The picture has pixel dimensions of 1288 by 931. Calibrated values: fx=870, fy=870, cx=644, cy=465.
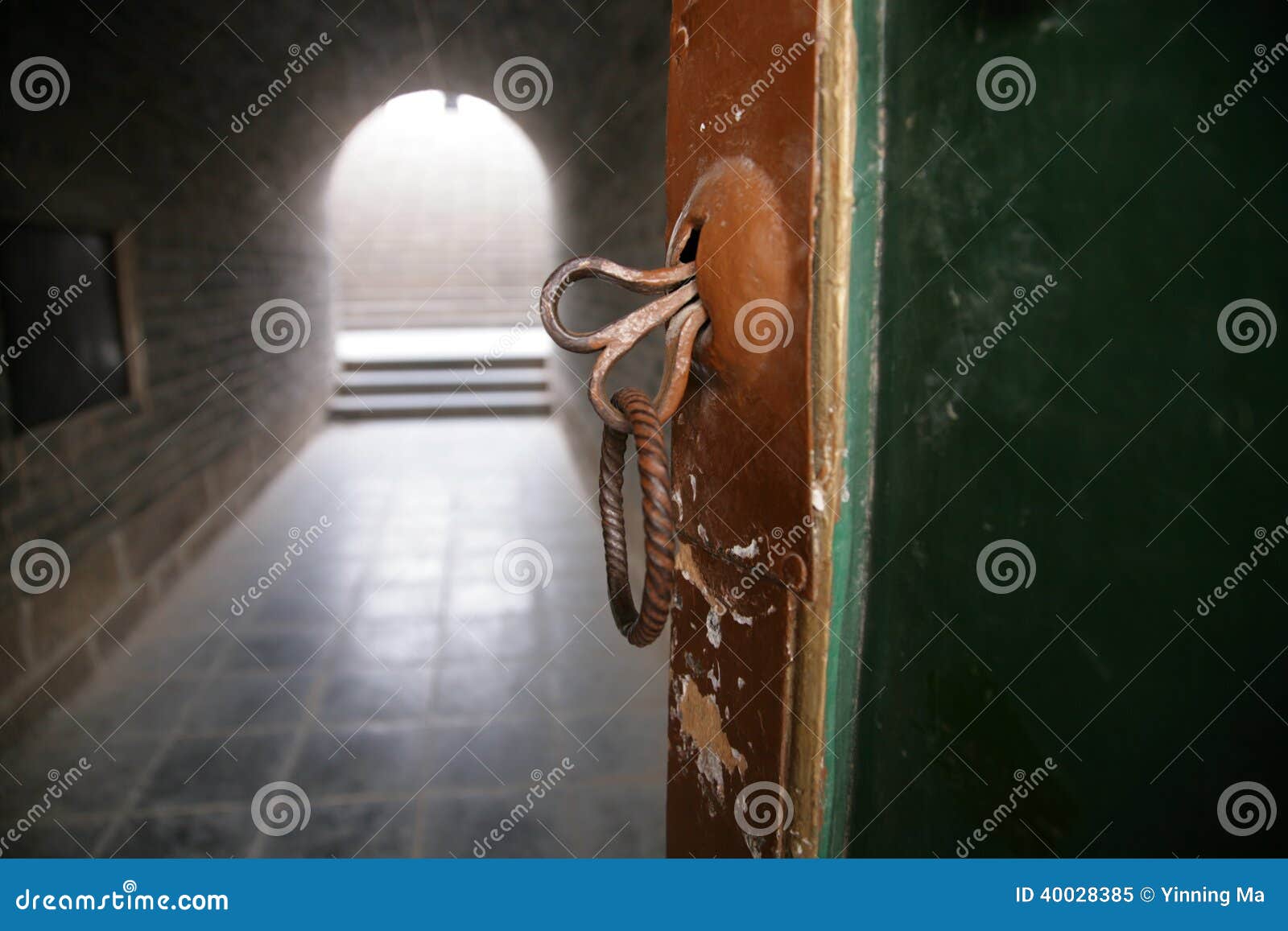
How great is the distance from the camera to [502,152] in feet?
53.6

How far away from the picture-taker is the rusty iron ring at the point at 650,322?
0.64 metres

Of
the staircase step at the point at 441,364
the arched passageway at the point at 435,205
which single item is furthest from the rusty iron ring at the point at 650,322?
the arched passageway at the point at 435,205

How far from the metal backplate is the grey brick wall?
2989 millimetres

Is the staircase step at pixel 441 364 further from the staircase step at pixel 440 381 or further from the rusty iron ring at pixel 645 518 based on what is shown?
the rusty iron ring at pixel 645 518

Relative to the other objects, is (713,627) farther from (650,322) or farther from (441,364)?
(441,364)

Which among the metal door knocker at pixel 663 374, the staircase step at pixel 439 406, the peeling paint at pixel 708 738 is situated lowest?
the staircase step at pixel 439 406

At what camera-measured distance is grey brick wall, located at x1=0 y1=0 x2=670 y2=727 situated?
3.22 meters

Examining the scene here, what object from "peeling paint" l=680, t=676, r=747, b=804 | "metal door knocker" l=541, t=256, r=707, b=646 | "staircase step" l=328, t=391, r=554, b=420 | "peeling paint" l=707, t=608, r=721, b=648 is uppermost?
"metal door knocker" l=541, t=256, r=707, b=646

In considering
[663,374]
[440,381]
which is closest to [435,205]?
[440,381]

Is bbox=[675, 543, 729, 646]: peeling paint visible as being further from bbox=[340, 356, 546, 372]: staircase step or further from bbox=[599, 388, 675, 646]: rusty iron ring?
bbox=[340, 356, 546, 372]: staircase step

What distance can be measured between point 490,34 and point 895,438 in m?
6.50

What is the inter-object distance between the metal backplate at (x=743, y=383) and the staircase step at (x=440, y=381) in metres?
8.43

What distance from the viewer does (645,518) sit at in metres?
0.61

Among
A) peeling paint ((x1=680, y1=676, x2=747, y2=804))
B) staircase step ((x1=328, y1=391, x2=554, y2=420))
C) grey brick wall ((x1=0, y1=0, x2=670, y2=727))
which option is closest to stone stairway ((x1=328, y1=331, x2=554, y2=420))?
staircase step ((x1=328, y1=391, x2=554, y2=420))
